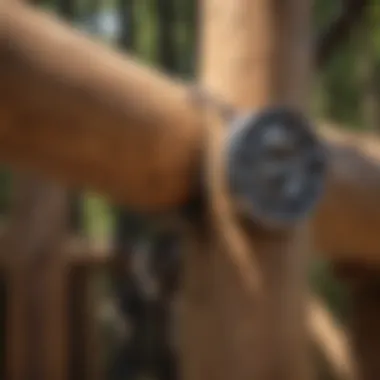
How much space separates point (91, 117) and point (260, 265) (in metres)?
0.28

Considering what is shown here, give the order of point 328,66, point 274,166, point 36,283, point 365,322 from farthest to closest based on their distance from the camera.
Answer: point 328,66 < point 36,283 < point 365,322 < point 274,166

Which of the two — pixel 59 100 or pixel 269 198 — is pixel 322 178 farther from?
pixel 59 100

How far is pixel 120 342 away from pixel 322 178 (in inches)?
110

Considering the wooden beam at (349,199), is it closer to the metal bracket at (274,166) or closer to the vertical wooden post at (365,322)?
the metal bracket at (274,166)

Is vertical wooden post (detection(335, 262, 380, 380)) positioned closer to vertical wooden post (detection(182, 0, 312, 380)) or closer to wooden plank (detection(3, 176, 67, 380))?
vertical wooden post (detection(182, 0, 312, 380))

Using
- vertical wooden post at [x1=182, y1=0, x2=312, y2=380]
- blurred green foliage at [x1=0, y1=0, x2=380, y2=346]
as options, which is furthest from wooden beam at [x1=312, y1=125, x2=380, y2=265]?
blurred green foliage at [x1=0, y1=0, x2=380, y2=346]

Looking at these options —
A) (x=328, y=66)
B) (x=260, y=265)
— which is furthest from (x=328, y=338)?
(x=328, y=66)

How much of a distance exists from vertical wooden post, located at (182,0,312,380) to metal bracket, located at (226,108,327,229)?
0.11 feet

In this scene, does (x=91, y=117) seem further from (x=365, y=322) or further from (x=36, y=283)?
(x=36, y=283)

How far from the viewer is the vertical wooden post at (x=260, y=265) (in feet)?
3.78

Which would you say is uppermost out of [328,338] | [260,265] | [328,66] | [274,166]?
[328,66]

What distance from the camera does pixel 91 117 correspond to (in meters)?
1.03

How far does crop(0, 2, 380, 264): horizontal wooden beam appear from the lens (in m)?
0.97

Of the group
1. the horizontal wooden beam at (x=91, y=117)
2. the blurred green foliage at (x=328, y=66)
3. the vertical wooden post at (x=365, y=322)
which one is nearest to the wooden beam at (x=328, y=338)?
the vertical wooden post at (x=365, y=322)
